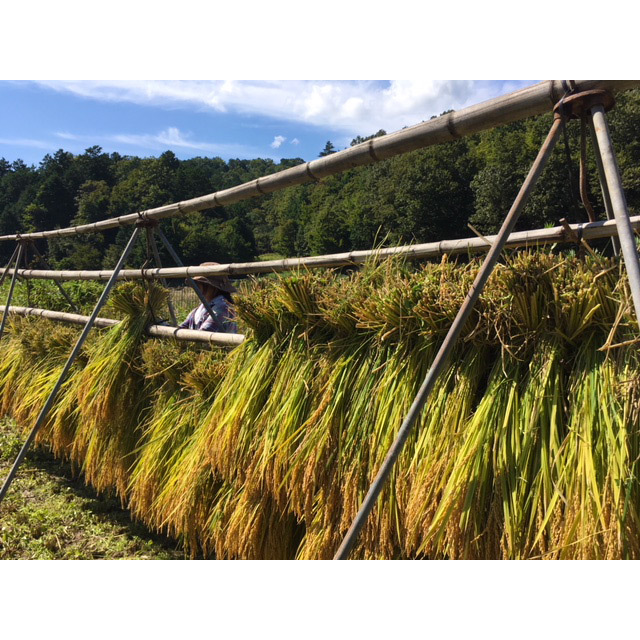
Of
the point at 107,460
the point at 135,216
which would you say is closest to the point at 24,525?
the point at 107,460

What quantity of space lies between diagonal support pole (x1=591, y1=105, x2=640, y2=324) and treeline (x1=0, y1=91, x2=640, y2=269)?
39.6 ft

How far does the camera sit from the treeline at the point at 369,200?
25.5 m

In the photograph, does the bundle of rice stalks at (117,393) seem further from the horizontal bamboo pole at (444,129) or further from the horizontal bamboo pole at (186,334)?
the horizontal bamboo pole at (444,129)

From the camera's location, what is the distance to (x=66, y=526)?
11.0 ft

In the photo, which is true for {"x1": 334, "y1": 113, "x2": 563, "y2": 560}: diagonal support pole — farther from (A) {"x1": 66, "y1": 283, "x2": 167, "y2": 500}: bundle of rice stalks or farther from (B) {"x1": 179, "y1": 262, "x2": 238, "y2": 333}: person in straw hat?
(B) {"x1": 179, "y1": 262, "x2": 238, "y2": 333}: person in straw hat

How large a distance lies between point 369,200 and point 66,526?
43.5 meters

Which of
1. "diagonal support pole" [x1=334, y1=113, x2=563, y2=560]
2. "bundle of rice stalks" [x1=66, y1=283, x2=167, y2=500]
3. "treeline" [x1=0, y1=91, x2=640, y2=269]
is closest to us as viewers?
"diagonal support pole" [x1=334, y1=113, x2=563, y2=560]

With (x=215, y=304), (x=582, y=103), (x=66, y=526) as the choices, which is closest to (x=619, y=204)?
(x=582, y=103)

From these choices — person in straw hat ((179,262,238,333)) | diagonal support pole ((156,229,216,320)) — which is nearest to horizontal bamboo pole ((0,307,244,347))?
diagonal support pole ((156,229,216,320))

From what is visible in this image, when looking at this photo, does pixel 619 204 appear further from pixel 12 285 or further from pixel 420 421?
pixel 12 285

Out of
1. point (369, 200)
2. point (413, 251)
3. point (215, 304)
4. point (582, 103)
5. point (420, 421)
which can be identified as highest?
point (369, 200)

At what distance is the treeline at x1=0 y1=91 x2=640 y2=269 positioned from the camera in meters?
25.5

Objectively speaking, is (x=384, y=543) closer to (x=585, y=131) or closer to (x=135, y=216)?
(x=585, y=131)

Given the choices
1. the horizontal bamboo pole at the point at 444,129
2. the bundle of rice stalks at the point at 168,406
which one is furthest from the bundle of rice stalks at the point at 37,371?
the horizontal bamboo pole at the point at 444,129
